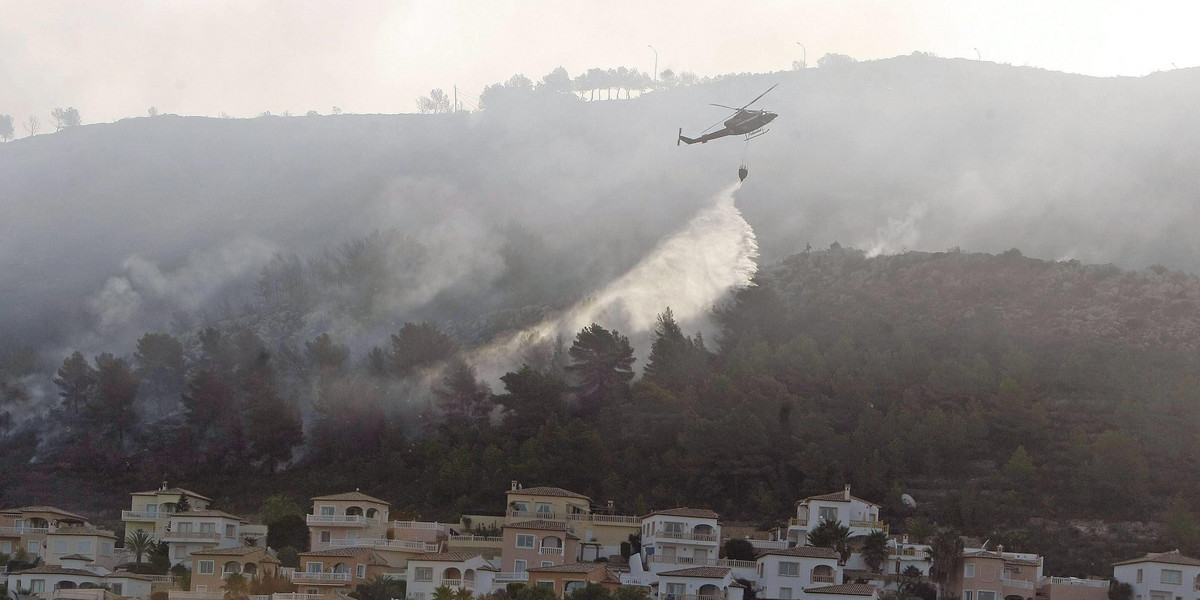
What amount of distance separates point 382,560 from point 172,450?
127 ft

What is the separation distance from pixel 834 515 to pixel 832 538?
12.3 ft

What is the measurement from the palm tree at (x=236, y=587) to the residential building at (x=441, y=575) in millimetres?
7365

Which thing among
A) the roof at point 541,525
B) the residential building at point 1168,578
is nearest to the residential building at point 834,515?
the roof at point 541,525

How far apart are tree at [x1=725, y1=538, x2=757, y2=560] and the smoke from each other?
140 ft

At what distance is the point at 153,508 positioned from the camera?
90.4m

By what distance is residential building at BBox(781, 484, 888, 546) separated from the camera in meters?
82.9

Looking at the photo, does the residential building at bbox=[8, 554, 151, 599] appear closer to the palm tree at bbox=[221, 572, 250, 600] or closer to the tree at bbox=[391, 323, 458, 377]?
the palm tree at bbox=[221, 572, 250, 600]

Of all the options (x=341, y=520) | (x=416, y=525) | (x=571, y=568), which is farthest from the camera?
(x=341, y=520)

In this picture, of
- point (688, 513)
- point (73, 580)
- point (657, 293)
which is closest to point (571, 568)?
point (688, 513)

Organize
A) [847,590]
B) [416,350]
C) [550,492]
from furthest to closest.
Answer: [416,350]
[550,492]
[847,590]

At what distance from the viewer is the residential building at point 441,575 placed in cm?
7319

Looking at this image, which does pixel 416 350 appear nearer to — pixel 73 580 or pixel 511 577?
pixel 511 577

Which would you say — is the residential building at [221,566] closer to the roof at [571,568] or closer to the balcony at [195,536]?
the balcony at [195,536]

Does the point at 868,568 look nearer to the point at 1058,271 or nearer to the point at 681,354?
the point at 681,354
